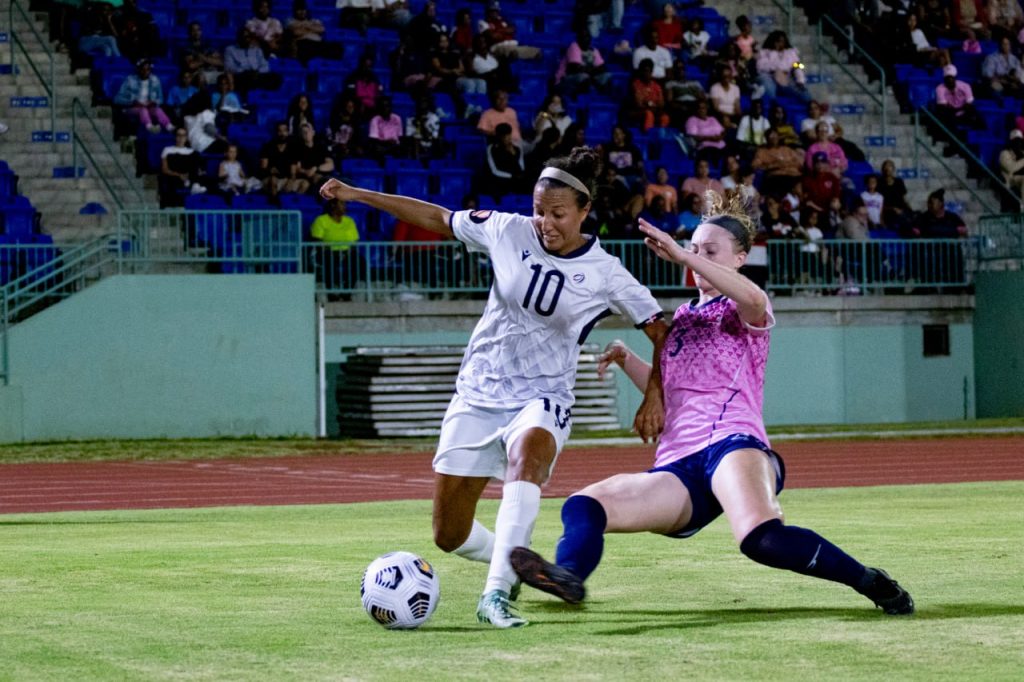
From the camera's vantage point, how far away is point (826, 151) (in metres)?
28.1

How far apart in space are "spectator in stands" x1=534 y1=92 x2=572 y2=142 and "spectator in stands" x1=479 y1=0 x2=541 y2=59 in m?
1.66

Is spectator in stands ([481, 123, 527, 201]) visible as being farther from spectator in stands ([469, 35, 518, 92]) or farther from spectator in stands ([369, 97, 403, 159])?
spectator in stands ([469, 35, 518, 92])

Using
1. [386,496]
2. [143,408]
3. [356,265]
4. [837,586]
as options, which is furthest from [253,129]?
[837,586]

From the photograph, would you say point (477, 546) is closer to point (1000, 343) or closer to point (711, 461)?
point (711, 461)

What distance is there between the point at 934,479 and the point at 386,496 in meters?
5.58

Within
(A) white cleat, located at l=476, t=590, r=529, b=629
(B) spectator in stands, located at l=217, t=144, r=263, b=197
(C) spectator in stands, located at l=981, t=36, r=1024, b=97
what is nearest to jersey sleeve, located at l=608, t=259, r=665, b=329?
(A) white cleat, located at l=476, t=590, r=529, b=629

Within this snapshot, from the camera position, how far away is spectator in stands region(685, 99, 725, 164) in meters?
27.8

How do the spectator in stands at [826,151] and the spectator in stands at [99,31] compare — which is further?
the spectator in stands at [826,151]

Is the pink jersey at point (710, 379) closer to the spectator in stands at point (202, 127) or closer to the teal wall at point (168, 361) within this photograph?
the teal wall at point (168, 361)

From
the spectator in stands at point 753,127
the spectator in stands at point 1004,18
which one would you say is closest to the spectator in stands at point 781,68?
the spectator in stands at point 753,127

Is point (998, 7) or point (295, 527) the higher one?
point (998, 7)

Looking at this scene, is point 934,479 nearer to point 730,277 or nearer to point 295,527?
point 295,527

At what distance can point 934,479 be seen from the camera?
58.2ft

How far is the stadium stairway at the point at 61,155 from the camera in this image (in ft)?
81.3
